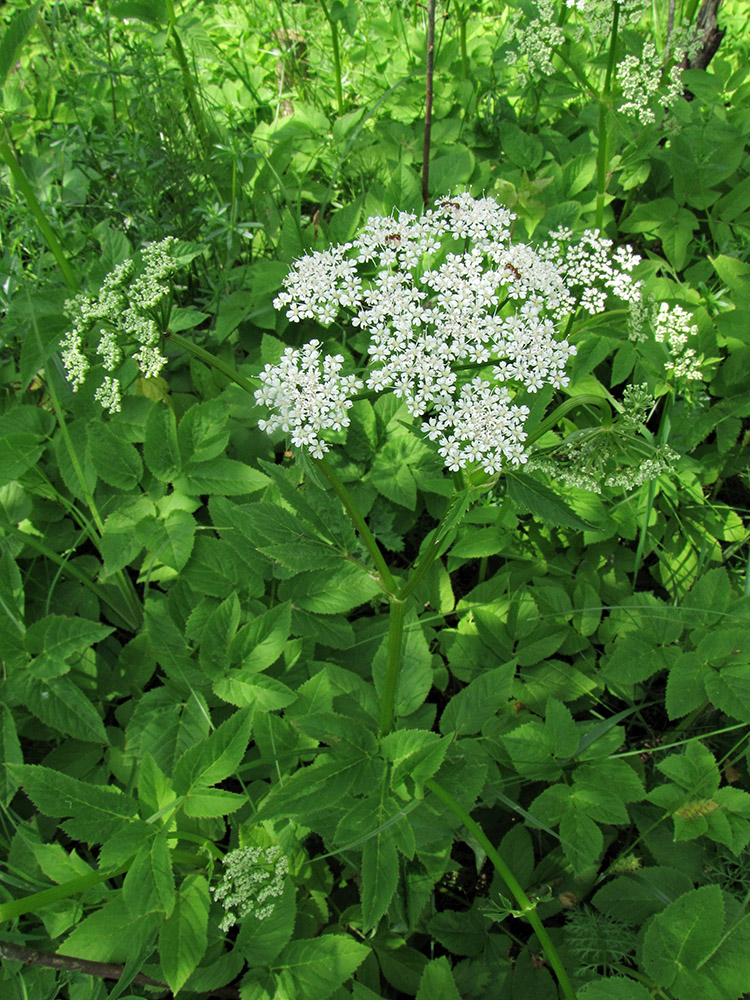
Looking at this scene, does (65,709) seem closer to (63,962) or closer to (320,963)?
(63,962)

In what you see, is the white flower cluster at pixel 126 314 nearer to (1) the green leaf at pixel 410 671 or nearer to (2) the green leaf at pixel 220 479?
(2) the green leaf at pixel 220 479

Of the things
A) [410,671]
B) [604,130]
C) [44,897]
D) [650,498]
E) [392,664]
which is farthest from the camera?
[604,130]

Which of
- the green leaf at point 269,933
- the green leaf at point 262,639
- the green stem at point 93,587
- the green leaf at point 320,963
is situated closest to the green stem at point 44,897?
the green leaf at point 269,933

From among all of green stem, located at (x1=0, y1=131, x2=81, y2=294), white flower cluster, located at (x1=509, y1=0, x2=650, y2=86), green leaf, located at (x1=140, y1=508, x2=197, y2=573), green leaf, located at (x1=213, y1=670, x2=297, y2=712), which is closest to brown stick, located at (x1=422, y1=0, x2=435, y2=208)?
white flower cluster, located at (x1=509, y1=0, x2=650, y2=86)

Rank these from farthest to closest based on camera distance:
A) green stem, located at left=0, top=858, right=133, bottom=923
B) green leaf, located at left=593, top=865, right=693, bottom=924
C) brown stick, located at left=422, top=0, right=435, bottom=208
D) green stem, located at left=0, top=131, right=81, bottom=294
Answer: brown stick, located at left=422, top=0, right=435, bottom=208
green stem, located at left=0, top=131, right=81, bottom=294
green leaf, located at left=593, top=865, right=693, bottom=924
green stem, located at left=0, top=858, right=133, bottom=923

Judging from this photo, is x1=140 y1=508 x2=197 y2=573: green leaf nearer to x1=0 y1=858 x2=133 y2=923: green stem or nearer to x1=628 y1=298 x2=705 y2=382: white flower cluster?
x1=0 y1=858 x2=133 y2=923: green stem

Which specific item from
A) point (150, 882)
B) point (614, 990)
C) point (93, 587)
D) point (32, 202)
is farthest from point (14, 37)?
point (614, 990)

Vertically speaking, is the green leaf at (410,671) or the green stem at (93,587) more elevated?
the green stem at (93,587)
